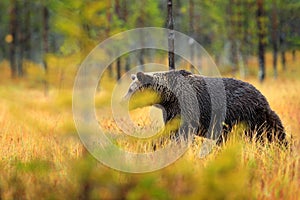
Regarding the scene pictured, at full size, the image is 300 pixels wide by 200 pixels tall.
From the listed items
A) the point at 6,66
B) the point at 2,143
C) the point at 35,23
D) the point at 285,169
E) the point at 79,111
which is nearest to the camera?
the point at 79,111

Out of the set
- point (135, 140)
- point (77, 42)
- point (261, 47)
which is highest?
point (261, 47)

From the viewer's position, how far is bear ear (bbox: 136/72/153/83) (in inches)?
232

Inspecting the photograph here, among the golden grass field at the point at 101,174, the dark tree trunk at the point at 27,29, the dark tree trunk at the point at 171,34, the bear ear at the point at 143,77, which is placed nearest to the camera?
the golden grass field at the point at 101,174

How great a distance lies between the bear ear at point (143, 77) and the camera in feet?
19.4

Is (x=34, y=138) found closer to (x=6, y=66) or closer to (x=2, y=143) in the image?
(x=2, y=143)

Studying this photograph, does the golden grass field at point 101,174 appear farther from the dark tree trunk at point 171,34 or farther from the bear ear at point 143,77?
the dark tree trunk at point 171,34

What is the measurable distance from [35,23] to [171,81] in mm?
33111

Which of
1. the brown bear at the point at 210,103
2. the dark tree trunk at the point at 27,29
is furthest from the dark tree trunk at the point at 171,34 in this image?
the dark tree trunk at the point at 27,29

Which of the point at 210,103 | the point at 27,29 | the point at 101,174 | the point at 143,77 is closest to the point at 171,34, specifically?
the point at 210,103

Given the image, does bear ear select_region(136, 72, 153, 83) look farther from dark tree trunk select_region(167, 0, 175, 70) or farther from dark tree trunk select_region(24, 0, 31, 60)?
dark tree trunk select_region(24, 0, 31, 60)

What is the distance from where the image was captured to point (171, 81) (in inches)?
240

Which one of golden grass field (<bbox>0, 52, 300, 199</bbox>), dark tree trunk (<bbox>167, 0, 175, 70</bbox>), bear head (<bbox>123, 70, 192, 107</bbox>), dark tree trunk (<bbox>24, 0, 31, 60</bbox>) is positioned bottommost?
golden grass field (<bbox>0, 52, 300, 199</bbox>)

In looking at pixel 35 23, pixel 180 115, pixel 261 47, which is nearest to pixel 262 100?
pixel 180 115

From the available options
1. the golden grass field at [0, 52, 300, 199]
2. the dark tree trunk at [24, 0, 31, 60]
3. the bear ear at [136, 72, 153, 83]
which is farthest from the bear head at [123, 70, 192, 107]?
the dark tree trunk at [24, 0, 31, 60]
